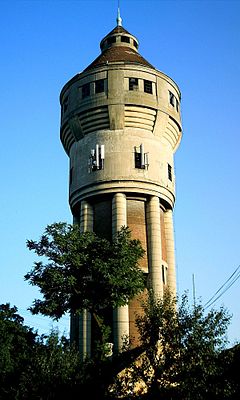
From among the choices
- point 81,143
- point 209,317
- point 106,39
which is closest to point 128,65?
point 81,143

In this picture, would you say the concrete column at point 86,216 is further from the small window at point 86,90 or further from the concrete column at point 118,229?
the small window at point 86,90

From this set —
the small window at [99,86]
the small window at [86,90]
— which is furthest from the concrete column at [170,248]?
the small window at [86,90]

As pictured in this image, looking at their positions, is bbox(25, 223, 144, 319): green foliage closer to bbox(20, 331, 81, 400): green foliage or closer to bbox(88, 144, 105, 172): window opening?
bbox(20, 331, 81, 400): green foliage

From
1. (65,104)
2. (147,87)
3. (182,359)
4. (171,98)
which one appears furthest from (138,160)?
(182,359)

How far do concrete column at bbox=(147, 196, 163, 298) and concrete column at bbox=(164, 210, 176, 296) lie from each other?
8.44ft

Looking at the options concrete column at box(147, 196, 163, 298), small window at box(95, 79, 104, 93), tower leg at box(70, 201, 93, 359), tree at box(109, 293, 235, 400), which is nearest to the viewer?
tree at box(109, 293, 235, 400)

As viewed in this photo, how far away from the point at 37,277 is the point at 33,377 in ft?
18.6

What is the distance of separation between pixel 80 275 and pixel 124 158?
12107 millimetres

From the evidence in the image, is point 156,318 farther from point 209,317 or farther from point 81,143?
point 81,143

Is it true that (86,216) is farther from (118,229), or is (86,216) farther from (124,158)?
(124,158)

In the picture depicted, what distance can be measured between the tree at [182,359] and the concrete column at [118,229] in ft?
43.0

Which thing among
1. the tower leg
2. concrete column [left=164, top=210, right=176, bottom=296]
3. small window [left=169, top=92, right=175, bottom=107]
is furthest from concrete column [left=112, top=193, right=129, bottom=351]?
small window [left=169, top=92, right=175, bottom=107]

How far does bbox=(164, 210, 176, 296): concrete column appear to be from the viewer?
36.5 meters

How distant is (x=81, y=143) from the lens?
38.3 meters
